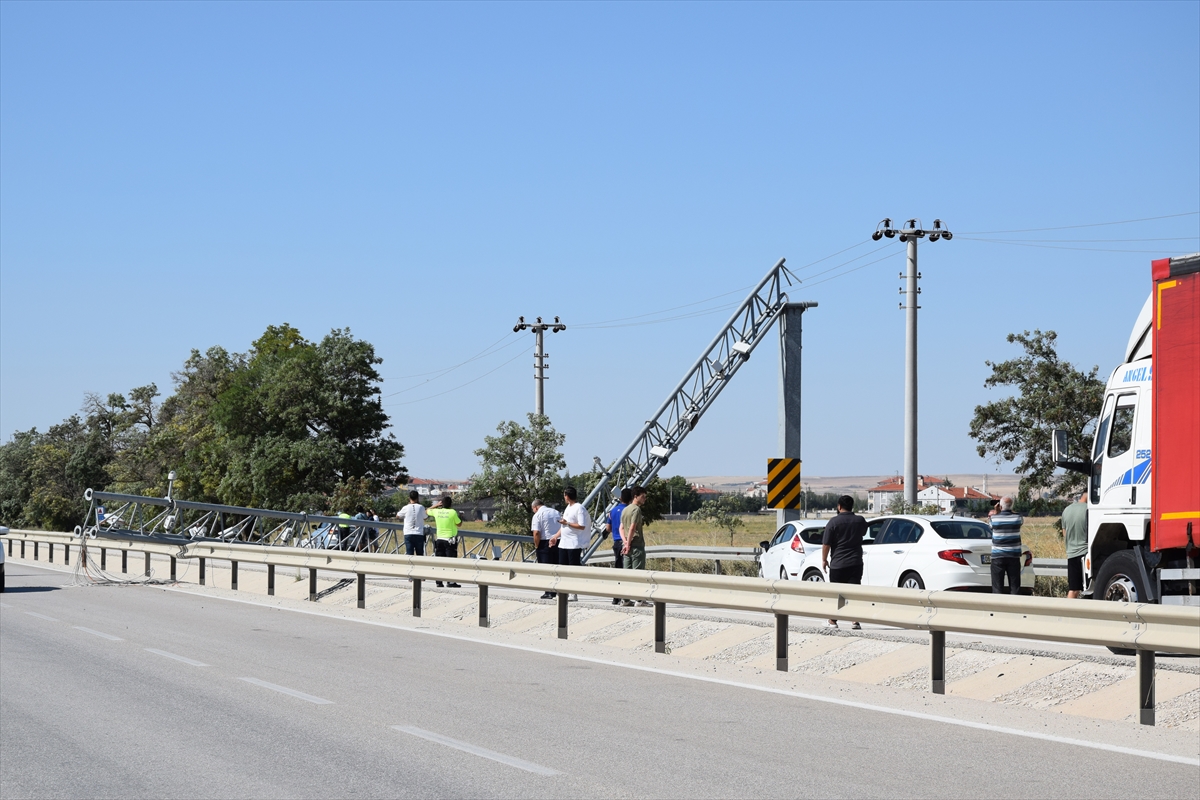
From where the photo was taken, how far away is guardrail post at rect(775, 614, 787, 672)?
12.1m

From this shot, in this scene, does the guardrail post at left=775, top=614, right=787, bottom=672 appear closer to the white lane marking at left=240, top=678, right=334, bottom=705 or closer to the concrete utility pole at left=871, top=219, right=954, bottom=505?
the white lane marking at left=240, top=678, right=334, bottom=705

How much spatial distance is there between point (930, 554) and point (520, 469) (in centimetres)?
4457

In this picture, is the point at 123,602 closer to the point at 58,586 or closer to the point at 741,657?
the point at 58,586

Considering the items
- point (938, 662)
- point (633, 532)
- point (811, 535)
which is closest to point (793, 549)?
point (811, 535)

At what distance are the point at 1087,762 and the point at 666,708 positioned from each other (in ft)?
10.6

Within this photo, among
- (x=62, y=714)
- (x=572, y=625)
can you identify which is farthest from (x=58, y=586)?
(x=62, y=714)

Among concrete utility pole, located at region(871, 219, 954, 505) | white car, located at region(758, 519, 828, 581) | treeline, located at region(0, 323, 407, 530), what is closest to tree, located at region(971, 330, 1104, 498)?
concrete utility pole, located at region(871, 219, 954, 505)

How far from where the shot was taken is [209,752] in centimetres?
803

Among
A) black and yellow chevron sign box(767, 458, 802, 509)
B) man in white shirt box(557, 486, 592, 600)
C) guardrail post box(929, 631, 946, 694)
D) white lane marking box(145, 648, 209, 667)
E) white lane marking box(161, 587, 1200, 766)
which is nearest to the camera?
white lane marking box(161, 587, 1200, 766)

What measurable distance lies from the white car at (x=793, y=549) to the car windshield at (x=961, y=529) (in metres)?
2.30

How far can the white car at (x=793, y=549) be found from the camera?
70.0ft

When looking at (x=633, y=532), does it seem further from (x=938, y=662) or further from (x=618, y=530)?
(x=938, y=662)

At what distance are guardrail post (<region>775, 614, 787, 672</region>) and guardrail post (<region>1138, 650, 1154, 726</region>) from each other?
12.1 ft

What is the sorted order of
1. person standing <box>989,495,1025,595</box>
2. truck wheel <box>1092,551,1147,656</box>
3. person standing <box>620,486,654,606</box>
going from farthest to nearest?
person standing <box>620,486,654,606</box> → person standing <box>989,495,1025,595</box> → truck wheel <box>1092,551,1147,656</box>
